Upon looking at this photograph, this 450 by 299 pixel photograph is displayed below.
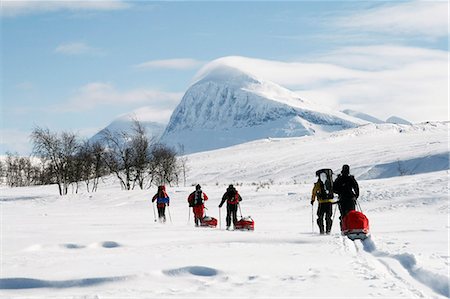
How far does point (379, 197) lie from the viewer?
94.3 feet

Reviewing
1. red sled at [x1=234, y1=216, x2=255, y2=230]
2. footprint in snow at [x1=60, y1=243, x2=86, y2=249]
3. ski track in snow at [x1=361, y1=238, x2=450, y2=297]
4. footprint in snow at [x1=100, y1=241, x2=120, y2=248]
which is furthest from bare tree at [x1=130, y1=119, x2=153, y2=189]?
ski track in snow at [x1=361, y1=238, x2=450, y2=297]

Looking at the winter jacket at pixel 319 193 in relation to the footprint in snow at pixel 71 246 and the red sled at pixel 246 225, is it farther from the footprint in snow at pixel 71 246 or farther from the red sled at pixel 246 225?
the footprint in snow at pixel 71 246

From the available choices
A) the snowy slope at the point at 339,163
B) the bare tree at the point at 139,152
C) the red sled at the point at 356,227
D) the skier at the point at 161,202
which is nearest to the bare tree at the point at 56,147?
the bare tree at the point at 139,152

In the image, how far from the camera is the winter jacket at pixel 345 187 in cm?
1577

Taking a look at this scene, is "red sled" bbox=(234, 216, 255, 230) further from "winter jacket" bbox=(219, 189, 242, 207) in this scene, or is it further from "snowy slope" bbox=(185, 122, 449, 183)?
"snowy slope" bbox=(185, 122, 449, 183)

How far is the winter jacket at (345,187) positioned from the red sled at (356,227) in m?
1.73

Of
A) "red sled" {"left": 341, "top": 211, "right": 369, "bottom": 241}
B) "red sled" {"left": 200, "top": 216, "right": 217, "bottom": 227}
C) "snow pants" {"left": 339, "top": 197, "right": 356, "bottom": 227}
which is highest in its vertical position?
"snow pants" {"left": 339, "top": 197, "right": 356, "bottom": 227}

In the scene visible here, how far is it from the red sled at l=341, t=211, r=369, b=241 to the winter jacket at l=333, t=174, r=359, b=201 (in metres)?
1.73

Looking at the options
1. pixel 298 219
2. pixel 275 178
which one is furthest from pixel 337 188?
pixel 275 178

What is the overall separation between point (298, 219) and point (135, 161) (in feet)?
101

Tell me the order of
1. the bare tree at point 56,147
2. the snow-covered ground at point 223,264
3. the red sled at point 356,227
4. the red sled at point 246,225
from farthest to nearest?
1. the bare tree at point 56,147
2. the red sled at point 246,225
3. the red sled at point 356,227
4. the snow-covered ground at point 223,264

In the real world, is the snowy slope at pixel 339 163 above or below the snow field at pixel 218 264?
above

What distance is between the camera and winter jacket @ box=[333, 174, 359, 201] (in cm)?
1577

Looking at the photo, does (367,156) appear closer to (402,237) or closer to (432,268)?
(402,237)
